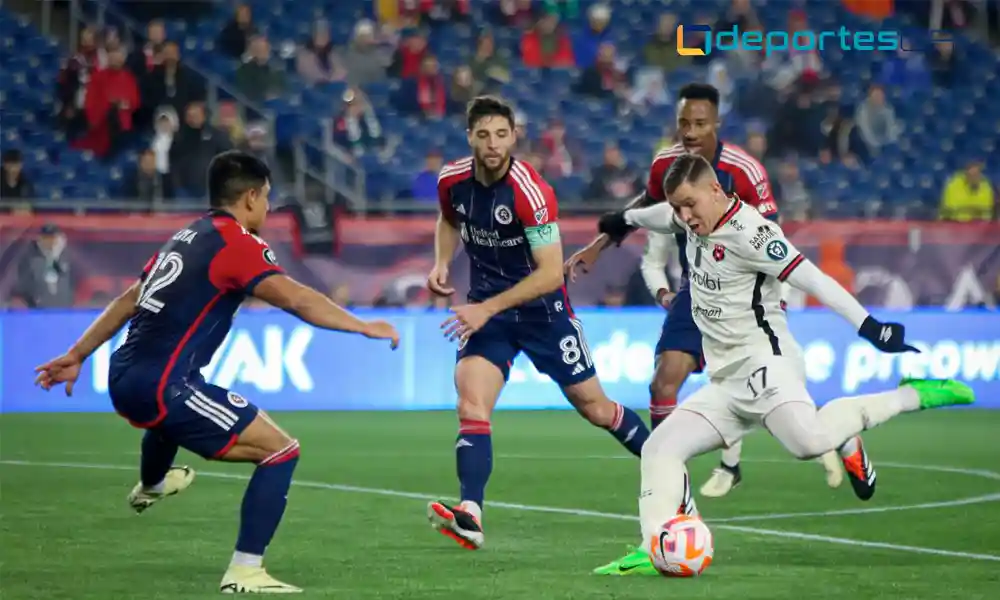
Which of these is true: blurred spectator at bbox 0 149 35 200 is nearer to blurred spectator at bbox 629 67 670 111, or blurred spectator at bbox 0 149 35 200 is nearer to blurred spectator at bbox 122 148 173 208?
blurred spectator at bbox 122 148 173 208

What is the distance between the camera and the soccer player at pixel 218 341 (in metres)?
6.67

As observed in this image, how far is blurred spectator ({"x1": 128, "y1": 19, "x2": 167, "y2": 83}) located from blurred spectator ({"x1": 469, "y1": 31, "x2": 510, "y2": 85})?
13.3 feet

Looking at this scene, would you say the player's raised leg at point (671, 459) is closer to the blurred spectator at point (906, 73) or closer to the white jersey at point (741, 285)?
the white jersey at point (741, 285)

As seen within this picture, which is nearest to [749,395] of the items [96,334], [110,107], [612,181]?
[96,334]

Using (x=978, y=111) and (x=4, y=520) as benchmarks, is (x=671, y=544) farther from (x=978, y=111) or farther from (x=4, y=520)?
(x=978, y=111)

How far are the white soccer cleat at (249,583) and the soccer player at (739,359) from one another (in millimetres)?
1428

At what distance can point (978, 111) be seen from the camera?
23.9m

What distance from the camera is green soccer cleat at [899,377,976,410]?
304 inches

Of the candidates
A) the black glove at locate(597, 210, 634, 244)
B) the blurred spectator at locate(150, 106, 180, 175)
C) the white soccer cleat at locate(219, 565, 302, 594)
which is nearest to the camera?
the white soccer cleat at locate(219, 565, 302, 594)

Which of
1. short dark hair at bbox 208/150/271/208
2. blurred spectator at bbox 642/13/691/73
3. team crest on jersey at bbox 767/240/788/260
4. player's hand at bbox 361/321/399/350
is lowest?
player's hand at bbox 361/321/399/350

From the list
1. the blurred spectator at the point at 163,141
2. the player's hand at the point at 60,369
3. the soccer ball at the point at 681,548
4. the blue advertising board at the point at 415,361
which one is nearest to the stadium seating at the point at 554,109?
the blurred spectator at the point at 163,141

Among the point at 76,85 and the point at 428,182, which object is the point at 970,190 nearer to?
the point at 428,182

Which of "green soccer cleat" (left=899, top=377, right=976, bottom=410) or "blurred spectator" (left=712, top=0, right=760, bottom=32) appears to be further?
"blurred spectator" (left=712, top=0, right=760, bottom=32)
